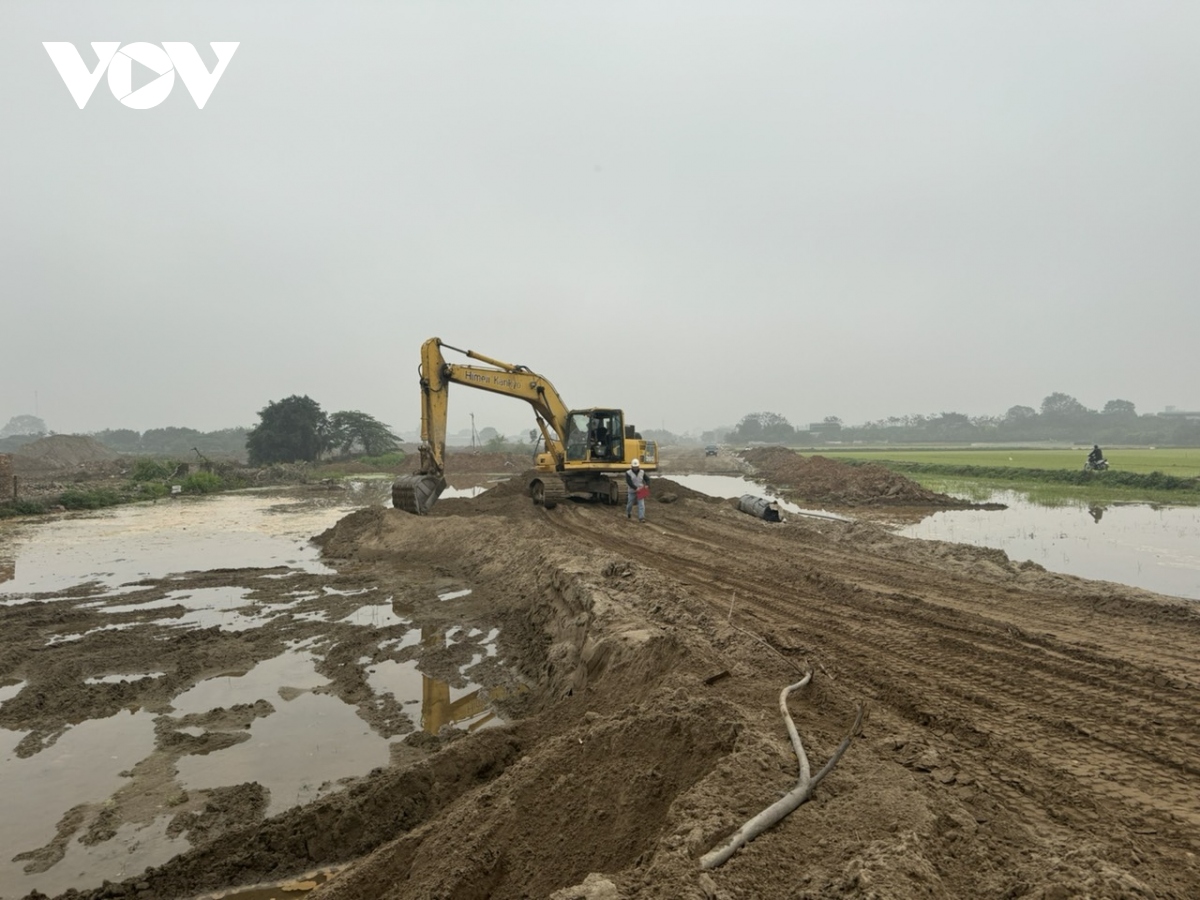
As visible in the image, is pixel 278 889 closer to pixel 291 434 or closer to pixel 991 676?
pixel 991 676

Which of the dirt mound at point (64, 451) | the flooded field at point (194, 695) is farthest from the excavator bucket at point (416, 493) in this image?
the dirt mound at point (64, 451)

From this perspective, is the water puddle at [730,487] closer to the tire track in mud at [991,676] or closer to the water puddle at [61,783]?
the tire track in mud at [991,676]

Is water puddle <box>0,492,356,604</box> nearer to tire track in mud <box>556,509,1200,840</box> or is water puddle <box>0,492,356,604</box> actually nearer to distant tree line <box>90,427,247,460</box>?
tire track in mud <box>556,509,1200,840</box>

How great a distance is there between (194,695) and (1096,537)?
18.1 m

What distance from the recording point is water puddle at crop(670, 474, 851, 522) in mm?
24778

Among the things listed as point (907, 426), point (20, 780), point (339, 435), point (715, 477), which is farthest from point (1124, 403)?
point (20, 780)

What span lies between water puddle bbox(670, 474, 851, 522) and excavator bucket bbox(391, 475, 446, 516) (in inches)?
416

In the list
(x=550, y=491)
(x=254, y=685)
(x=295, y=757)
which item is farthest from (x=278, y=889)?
(x=550, y=491)

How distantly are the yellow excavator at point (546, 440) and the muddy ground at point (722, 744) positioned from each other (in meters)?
7.68

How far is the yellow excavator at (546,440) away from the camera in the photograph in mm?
17219

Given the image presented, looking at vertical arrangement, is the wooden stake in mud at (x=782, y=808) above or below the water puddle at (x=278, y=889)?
above

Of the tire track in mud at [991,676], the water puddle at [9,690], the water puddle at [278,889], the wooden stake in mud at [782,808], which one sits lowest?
the water puddle at [278,889]

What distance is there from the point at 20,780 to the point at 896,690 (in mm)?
7414

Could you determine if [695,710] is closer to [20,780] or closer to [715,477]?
[20,780]
